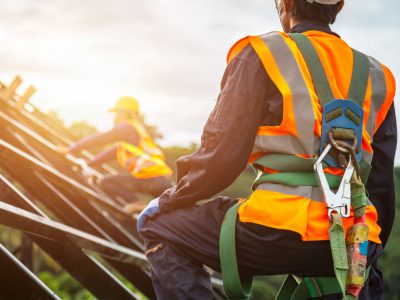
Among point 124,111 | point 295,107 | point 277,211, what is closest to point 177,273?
point 277,211

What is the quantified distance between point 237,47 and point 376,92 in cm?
45

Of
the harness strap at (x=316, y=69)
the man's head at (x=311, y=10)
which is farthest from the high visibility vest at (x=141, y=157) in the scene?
the harness strap at (x=316, y=69)

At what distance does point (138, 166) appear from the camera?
7.11 meters

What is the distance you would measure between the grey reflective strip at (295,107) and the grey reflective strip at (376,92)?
263 millimetres

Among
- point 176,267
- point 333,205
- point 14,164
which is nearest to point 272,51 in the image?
point 333,205

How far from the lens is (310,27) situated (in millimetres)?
2135

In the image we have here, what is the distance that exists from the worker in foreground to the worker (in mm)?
4838

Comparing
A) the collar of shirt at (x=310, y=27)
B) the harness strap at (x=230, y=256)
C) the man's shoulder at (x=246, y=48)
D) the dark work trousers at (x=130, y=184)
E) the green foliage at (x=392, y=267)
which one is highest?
the man's shoulder at (x=246, y=48)

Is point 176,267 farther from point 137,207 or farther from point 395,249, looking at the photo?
point 395,249

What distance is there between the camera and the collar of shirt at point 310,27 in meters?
2.13

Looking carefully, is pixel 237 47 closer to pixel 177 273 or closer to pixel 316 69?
pixel 316 69

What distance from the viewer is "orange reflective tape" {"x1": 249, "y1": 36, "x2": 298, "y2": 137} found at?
72.9 inches

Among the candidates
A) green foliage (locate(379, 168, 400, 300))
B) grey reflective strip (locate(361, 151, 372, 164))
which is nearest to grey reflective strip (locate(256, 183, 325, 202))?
grey reflective strip (locate(361, 151, 372, 164))

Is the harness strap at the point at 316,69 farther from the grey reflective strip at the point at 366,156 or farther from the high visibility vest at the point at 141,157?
the high visibility vest at the point at 141,157
